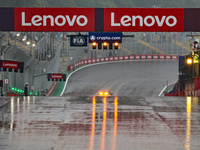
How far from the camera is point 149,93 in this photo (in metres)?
58.0

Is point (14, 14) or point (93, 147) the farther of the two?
point (14, 14)

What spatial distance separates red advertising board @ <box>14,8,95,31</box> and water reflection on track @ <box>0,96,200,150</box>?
17.6ft

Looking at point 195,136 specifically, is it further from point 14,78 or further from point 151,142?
point 14,78

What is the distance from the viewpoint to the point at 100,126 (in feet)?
38.5

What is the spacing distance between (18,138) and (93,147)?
1.97m

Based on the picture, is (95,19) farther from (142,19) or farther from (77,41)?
(77,41)

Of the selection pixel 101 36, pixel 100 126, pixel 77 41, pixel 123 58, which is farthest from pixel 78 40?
pixel 123 58

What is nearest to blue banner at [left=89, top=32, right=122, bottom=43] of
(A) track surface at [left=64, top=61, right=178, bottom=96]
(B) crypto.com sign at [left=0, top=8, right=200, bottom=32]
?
(B) crypto.com sign at [left=0, top=8, right=200, bottom=32]

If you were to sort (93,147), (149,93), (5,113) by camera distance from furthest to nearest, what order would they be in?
(149,93) < (5,113) < (93,147)

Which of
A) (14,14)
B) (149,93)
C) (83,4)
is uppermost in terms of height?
(83,4)

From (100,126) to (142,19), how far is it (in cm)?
1073

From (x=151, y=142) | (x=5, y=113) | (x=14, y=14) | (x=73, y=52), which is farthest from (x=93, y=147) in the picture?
(x=73, y=52)

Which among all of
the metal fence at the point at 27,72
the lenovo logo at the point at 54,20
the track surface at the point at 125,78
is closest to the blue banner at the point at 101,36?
the metal fence at the point at 27,72

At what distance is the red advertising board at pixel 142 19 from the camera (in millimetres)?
21359
